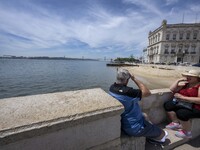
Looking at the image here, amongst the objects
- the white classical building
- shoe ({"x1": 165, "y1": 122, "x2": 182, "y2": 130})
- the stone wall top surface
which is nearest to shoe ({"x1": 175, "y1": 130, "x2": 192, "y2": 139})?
shoe ({"x1": 165, "y1": 122, "x2": 182, "y2": 130})

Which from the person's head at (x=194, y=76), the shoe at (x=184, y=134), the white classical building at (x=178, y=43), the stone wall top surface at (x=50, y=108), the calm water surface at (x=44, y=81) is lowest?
the calm water surface at (x=44, y=81)

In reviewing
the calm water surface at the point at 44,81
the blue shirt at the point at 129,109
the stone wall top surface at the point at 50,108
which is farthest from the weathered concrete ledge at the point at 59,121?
the calm water surface at the point at 44,81

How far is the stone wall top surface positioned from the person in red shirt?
1646mm

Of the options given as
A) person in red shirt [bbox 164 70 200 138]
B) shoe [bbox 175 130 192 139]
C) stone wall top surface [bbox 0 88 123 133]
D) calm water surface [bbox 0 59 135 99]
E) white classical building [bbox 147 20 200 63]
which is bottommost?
calm water surface [bbox 0 59 135 99]

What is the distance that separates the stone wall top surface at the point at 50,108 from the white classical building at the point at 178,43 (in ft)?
206

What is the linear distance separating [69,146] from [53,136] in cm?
23

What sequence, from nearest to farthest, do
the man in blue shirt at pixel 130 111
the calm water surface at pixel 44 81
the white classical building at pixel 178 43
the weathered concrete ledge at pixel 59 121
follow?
the weathered concrete ledge at pixel 59 121
the man in blue shirt at pixel 130 111
the calm water surface at pixel 44 81
the white classical building at pixel 178 43

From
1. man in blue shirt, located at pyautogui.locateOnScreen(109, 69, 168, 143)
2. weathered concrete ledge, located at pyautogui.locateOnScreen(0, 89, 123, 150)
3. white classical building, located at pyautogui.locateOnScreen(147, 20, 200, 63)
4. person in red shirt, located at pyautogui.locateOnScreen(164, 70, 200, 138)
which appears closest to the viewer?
weathered concrete ledge, located at pyautogui.locateOnScreen(0, 89, 123, 150)

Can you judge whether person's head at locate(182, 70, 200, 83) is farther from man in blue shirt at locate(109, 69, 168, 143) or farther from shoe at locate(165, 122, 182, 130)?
man in blue shirt at locate(109, 69, 168, 143)

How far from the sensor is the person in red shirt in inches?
94.4

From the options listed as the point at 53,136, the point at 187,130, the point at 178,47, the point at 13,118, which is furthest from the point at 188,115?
the point at 178,47

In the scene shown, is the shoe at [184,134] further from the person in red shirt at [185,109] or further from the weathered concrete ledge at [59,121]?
the weathered concrete ledge at [59,121]

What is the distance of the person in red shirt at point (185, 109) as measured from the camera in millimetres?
2398

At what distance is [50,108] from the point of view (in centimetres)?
135
